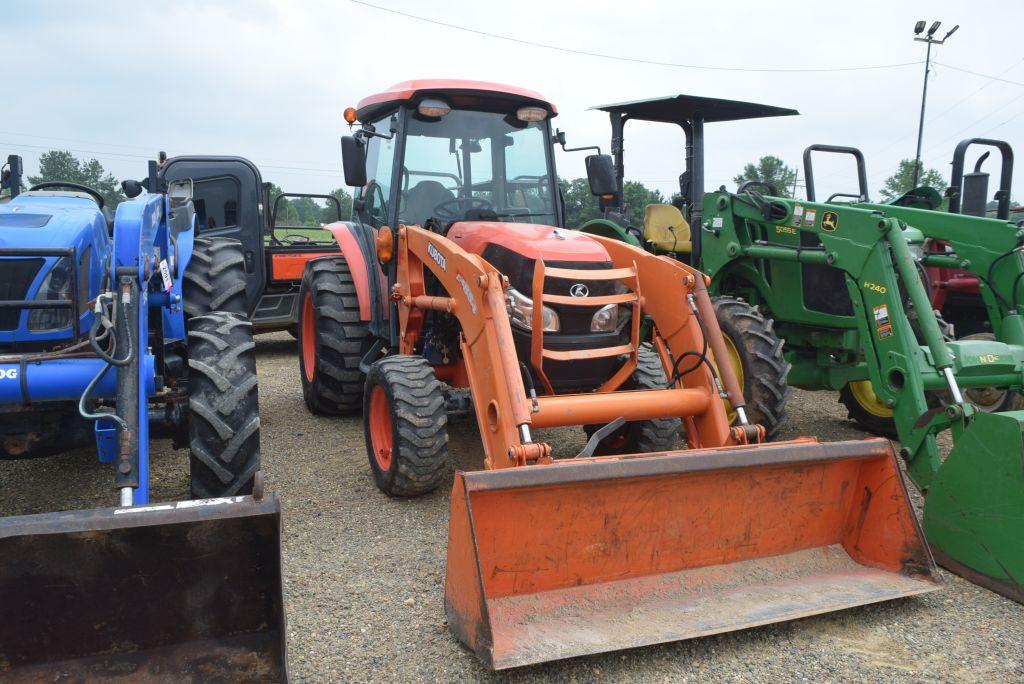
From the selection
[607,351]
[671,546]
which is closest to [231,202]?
[607,351]

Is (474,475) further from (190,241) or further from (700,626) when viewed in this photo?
(190,241)

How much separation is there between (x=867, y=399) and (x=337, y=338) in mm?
4144

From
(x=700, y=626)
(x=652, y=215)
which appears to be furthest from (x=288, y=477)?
(x=652, y=215)

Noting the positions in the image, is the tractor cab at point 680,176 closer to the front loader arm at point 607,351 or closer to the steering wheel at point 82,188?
the front loader arm at point 607,351

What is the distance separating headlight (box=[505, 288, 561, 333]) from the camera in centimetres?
420

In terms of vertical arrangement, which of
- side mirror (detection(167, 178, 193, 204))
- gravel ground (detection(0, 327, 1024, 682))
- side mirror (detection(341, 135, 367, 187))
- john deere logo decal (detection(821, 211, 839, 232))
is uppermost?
side mirror (detection(341, 135, 367, 187))

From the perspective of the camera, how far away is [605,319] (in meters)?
4.36

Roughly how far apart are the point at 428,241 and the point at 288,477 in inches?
68.3

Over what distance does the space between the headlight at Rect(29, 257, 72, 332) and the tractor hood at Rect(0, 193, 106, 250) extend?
11cm

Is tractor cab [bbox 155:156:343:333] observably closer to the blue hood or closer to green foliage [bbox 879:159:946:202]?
the blue hood

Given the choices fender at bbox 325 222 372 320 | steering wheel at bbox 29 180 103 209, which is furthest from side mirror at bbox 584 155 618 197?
steering wheel at bbox 29 180 103 209

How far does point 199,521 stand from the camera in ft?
8.43

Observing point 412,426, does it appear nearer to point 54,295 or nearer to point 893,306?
point 54,295

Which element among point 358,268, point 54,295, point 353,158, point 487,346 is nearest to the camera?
point 54,295
